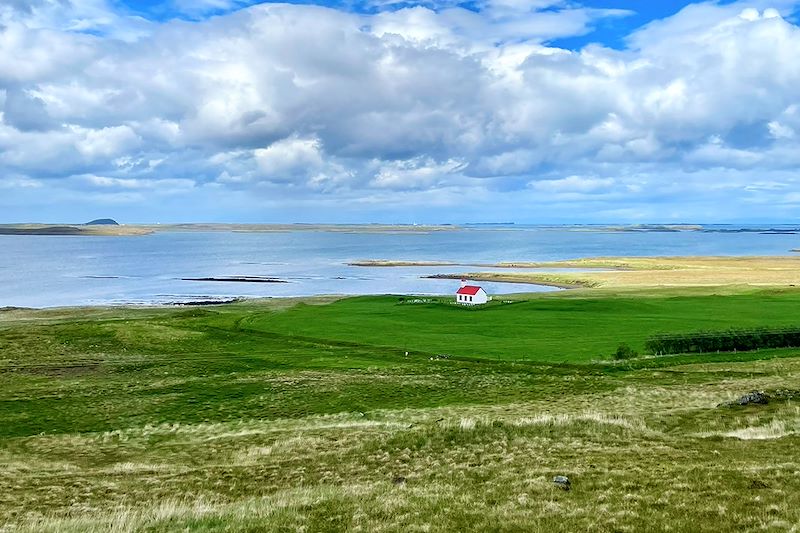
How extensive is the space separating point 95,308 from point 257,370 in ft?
197

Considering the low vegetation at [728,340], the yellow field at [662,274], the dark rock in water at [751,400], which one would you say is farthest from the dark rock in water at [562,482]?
the yellow field at [662,274]

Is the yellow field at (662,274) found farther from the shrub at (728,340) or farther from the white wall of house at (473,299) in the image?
the shrub at (728,340)

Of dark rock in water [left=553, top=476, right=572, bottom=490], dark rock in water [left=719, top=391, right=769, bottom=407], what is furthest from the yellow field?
dark rock in water [left=553, top=476, right=572, bottom=490]

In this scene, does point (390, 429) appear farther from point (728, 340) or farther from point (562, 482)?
point (728, 340)

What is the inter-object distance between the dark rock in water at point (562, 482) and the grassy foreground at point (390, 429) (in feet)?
0.90

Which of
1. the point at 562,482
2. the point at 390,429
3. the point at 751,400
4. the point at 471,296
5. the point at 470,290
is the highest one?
the point at 470,290

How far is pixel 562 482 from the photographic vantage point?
18.7m

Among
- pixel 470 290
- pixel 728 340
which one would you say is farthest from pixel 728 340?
pixel 470 290

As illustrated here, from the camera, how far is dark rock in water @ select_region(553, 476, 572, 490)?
18.4 metres

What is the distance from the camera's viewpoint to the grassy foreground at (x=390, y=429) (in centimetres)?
1681

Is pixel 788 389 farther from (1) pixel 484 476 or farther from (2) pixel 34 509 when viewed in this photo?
(2) pixel 34 509

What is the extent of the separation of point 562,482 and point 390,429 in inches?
494

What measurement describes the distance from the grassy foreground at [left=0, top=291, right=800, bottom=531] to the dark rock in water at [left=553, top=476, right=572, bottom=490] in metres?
0.27

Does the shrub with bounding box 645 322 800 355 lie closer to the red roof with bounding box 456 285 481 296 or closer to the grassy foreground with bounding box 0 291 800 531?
the grassy foreground with bounding box 0 291 800 531
